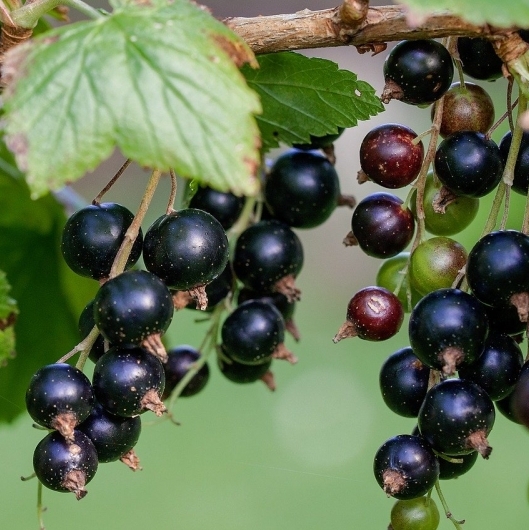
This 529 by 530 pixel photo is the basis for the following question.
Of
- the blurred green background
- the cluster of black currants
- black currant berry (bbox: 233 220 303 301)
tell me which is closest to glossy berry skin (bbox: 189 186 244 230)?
black currant berry (bbox: 233 220 303 301)

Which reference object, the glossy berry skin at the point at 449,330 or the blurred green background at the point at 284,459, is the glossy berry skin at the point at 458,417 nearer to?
the glossy berry skin at the point at 449,330

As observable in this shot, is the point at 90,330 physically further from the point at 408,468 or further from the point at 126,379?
the point at 408,468

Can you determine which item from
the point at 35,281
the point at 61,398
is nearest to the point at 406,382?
the point at 61,398

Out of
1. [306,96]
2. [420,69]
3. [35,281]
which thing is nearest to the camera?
[420,69]

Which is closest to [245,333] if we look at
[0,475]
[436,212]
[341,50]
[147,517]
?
[436,212]

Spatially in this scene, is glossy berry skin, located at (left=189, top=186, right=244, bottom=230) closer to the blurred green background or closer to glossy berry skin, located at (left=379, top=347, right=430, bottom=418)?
glossy berry skin, located at (left=379, top=347, right=430, bottom=418)

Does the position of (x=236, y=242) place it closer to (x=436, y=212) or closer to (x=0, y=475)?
(x=436, y=212)
